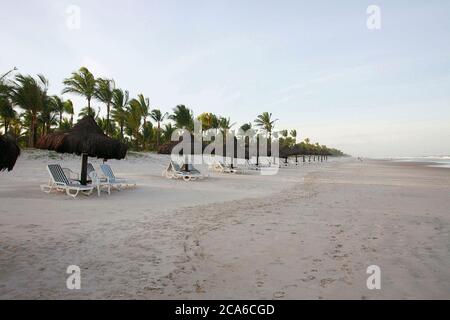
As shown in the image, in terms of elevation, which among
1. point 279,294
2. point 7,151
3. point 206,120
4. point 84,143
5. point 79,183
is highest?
point 206,120

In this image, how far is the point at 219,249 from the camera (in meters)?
4.52

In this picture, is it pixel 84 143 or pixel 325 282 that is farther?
pixel 84 143

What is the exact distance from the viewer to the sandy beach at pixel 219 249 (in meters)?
3.23

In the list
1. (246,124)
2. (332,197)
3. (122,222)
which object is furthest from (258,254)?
(246,124)

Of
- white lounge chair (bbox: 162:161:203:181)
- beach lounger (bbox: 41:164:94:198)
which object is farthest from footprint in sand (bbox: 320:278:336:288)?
white lounge chair (bbox: 162:161:203:181)

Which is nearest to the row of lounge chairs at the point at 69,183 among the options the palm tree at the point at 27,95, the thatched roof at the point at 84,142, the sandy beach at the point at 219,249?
the thatched roof at the point at 84,142

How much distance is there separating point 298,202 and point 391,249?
432 cm

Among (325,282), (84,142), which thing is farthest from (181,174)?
(325,282)

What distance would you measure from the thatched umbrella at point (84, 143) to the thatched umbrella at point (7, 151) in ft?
17.3

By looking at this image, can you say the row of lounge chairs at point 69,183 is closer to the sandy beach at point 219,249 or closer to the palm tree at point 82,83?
the sandy beach at point 219,249

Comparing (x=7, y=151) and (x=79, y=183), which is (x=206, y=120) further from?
(x=7, y=151)

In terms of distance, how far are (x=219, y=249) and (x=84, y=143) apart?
7013 mm

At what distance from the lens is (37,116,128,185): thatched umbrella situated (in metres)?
9.70
